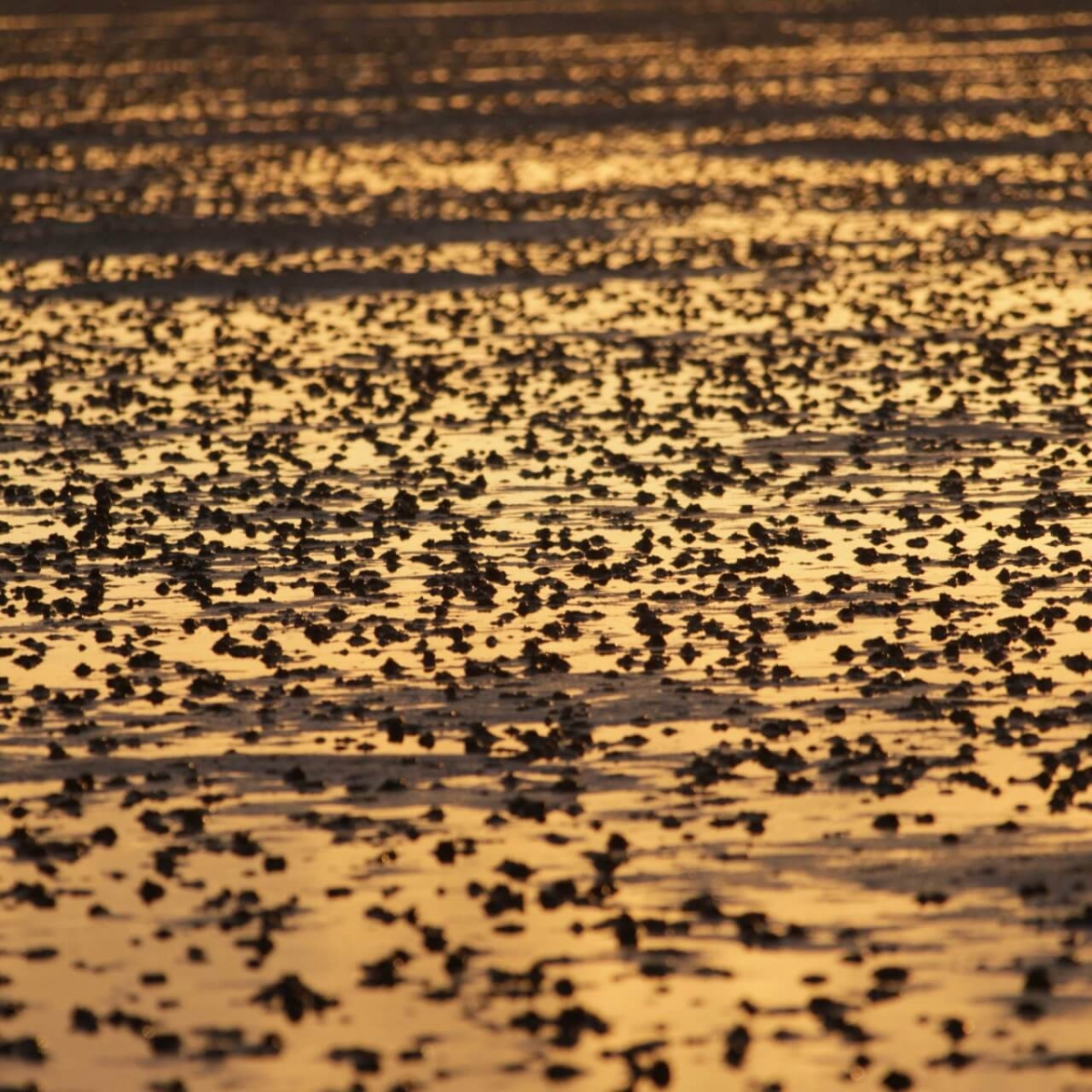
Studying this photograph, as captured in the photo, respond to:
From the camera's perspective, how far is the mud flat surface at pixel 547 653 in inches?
472

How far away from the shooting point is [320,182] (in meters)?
52.1

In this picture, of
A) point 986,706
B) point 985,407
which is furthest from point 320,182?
point 986,706

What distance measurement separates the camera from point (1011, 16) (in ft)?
347

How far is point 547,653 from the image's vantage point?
1784 centimetres

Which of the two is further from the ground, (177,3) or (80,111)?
(177,3)

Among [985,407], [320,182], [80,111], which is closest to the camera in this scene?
[985,407]

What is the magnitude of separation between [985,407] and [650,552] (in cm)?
753

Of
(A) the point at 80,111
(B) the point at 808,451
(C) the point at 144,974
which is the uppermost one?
(A) the point at 80,111

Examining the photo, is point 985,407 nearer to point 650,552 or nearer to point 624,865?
point 650,552

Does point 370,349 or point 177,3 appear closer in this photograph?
point 370,349

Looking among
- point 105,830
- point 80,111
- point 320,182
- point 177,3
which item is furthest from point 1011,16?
point 105,830

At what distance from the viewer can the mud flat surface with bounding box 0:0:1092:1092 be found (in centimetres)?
1198

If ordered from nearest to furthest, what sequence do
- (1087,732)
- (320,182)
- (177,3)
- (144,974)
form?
(144,974)
(1087,732)
(320,182)
(177,3)

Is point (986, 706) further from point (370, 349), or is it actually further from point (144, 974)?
point (370, 349)
